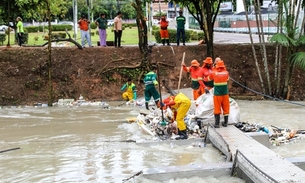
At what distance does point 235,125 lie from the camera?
11.6 metres

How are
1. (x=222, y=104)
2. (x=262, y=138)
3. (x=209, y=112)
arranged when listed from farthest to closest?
(x=209, y=112)
(x=222, y=104)
(x=262, y=138)

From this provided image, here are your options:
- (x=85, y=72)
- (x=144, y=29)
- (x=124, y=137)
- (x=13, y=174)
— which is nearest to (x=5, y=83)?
(x=85, y=72)

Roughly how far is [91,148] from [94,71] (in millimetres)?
10085

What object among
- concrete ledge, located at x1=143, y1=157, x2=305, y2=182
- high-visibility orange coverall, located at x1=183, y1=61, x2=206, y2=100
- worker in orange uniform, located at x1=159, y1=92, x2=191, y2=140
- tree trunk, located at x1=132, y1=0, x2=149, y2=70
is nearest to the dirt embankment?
tree trunk, located at x1=132, y1=0, x2=149, y2=70

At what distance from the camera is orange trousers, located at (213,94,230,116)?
11156 millimetres

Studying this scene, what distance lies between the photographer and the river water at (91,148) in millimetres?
9055

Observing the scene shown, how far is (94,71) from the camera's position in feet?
68.0

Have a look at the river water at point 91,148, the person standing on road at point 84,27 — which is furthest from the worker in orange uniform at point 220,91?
the person standing on road at point 84,27

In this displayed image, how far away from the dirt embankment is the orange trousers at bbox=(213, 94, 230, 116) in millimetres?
8911

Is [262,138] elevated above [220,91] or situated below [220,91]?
below

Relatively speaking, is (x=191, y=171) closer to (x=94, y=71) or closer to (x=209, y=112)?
(x=209, y=112)

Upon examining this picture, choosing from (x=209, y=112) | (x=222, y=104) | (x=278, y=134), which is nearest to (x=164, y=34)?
(x=209, y=112)

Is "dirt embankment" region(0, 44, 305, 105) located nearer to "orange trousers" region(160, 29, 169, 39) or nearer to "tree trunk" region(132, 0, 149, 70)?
"tree trunk" region(132, 0, 149, 70)

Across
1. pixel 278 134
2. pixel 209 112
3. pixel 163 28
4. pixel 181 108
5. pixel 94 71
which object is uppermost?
pixel 163 28
